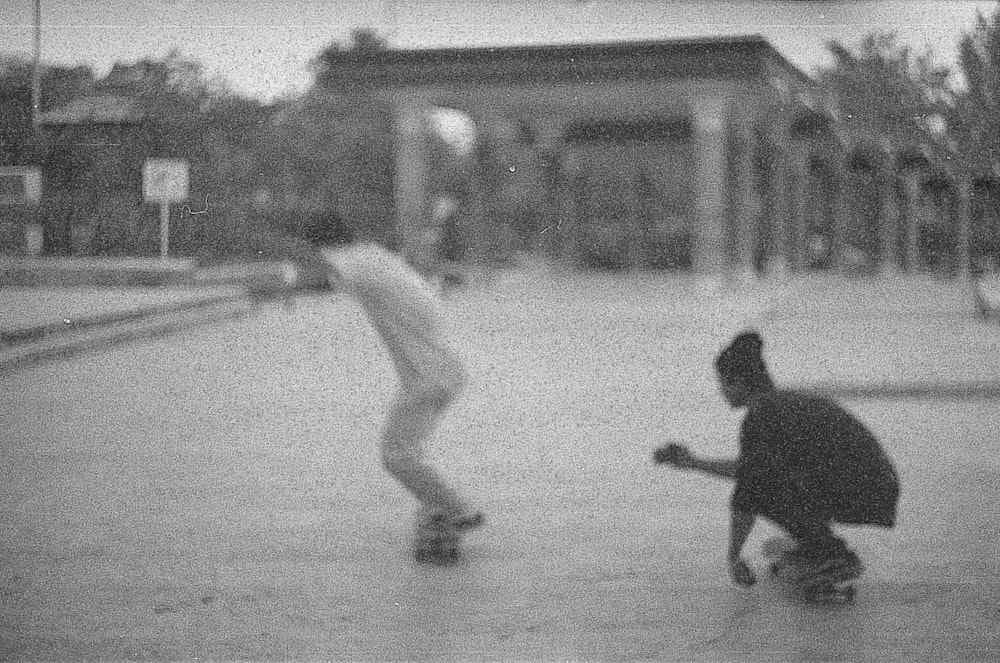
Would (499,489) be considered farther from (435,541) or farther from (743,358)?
(743,358)

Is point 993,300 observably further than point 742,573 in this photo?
Yes

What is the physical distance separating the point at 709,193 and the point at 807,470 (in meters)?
9.27

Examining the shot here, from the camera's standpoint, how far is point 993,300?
888 cm

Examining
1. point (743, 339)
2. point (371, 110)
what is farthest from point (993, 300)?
point (743, 339)

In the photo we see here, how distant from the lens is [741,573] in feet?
15.6

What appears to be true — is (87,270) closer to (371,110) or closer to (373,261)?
(373,261)

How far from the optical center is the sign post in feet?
19.4

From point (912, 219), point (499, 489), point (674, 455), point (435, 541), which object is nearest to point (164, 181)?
point (435, 541)

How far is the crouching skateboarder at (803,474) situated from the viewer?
15.4 ft

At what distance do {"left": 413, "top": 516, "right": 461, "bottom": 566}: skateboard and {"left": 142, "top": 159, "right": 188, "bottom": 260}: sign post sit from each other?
1.66 metres

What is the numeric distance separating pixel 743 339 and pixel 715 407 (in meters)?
→ 5.39

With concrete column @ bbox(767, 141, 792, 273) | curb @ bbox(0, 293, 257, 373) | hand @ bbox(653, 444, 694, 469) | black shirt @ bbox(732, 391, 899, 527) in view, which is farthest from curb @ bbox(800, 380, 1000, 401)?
hand @ bbox(653, 444, 694, 469)

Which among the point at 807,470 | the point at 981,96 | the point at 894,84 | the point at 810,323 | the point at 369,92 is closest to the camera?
the point at 807,470

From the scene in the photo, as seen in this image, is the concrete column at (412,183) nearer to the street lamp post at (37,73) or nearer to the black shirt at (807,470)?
the street lamp post at (37,73)
